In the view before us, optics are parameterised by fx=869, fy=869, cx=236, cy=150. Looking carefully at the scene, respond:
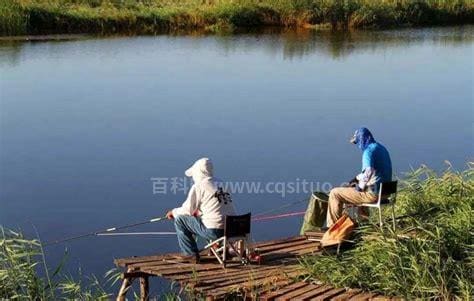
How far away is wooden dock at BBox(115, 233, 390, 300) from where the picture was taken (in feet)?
19.0

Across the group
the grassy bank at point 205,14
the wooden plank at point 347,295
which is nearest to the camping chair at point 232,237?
the wooden plank at point 347,295

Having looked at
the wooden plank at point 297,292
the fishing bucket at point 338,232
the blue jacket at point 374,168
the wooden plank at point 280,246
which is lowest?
the wooden plank at point 280,246

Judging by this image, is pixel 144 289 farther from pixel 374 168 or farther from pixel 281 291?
pixel 374 168

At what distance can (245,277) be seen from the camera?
20.0ft

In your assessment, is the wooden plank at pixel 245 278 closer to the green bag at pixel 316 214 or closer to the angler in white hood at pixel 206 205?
the angler in white hood at pixel 206 205

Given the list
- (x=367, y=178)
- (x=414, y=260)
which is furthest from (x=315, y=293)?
(x=367, y=178)

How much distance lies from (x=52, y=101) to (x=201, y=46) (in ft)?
29.2

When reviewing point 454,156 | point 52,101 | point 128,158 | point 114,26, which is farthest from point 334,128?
point 114,26

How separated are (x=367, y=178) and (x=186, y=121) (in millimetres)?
7463

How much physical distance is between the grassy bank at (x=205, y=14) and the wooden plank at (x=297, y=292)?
2074cm

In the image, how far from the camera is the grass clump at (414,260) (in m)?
5.66

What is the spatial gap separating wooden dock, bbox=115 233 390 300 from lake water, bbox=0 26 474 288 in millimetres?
1571

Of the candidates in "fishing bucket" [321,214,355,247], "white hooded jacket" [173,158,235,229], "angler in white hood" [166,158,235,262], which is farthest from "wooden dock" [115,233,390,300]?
"white hooded jacket" [173,158,235,229]

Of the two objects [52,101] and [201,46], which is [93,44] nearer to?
[201,46]
